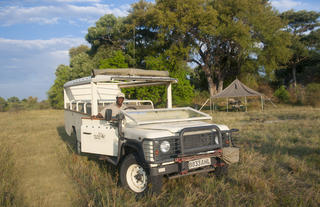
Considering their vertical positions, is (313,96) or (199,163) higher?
(313,96)

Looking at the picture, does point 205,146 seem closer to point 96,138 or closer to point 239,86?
point 96,138

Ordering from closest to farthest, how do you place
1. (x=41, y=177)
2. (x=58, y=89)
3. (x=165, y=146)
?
(x=165, y=146) < (x=41, y=177) < (x=58, y=89)

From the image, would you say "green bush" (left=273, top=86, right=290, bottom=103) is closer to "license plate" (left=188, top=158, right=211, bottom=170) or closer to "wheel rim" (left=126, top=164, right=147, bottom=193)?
"license plate" (left=188, top=158, right=211, bottom=170)

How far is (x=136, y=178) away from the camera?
4.53m

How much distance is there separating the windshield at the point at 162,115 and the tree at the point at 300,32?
34608 mm

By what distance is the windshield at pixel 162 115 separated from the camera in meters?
5.06

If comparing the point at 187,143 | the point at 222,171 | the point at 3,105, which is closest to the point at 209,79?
the point at 3,105

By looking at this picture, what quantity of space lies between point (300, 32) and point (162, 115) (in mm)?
40246

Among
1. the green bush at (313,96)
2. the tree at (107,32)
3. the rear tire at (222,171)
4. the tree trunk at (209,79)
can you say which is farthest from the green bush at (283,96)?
the rear tire at (222,171)

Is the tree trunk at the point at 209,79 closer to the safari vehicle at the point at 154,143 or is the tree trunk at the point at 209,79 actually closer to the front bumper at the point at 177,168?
the safari vehicle at the point at 154,143

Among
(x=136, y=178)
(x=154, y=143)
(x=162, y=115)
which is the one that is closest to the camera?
(x=154, y=143)

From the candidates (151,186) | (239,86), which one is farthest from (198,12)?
(151,186)

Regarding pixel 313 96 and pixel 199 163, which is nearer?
pixel 199 163

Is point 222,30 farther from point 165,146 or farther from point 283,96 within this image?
point 165,146
